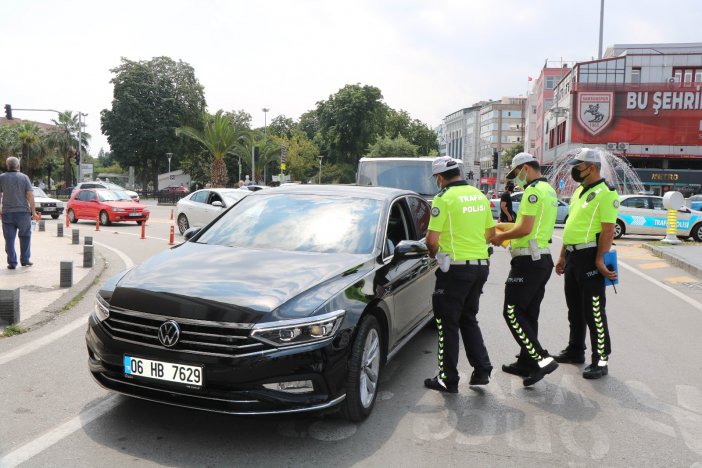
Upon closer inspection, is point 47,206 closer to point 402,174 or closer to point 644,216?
point 402,174

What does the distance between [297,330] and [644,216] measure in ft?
67.6

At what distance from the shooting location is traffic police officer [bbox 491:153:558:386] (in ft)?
16.3

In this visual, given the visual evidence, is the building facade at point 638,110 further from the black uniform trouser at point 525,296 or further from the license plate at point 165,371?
the license plate at point 165,371

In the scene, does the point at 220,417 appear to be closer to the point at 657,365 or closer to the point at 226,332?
the point at 226,332

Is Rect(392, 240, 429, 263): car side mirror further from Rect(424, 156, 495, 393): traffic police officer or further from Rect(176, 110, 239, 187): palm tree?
Rect(176, 110, 239, 187): palm tree

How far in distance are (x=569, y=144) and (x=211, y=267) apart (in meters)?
62.1

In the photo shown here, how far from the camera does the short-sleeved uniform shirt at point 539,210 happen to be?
16.3ft

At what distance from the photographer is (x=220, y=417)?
4062 mm

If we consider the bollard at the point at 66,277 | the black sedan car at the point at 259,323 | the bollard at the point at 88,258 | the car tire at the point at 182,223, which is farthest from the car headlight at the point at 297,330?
the car tire at the point at 182,223

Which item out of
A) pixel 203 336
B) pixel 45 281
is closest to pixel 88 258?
pixel 45 281

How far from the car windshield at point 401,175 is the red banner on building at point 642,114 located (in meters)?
51.8

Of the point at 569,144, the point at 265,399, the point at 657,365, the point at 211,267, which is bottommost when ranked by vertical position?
the point at 657,365

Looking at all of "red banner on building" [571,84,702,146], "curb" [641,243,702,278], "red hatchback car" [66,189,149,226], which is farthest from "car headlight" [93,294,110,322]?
"red banner on building" [571,84,702,146]

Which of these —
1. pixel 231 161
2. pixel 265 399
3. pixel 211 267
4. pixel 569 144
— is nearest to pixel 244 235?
pixel 211 267
